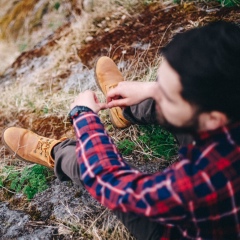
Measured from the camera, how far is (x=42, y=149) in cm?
237

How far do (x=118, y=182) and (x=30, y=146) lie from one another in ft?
3.95

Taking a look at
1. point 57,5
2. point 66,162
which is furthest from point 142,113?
point 57,5

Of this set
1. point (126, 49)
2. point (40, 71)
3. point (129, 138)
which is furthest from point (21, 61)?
point (129, 138)

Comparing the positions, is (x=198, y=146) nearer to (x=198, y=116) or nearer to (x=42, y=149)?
(x=198, y=116)

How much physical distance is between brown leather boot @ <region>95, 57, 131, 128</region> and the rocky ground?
0.32 m

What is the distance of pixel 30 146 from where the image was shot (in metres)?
2.51

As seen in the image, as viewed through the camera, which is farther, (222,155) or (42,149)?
(42,149)

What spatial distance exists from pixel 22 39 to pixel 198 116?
3.81 meters

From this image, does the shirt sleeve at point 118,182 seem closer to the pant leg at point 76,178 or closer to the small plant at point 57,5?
the pant leg at point 76,178

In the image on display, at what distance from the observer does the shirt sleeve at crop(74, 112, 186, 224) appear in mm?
1322

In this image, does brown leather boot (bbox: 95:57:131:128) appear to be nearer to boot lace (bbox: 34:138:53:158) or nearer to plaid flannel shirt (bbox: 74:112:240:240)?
boot lace (bbox: 34:138:53:158)

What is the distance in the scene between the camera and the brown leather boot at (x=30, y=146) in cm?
234

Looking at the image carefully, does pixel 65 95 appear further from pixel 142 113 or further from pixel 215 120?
pixel 215 120

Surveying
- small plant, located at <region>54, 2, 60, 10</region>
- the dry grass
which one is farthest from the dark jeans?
small plant, located at <region>54, 2, 60, 10</region>
